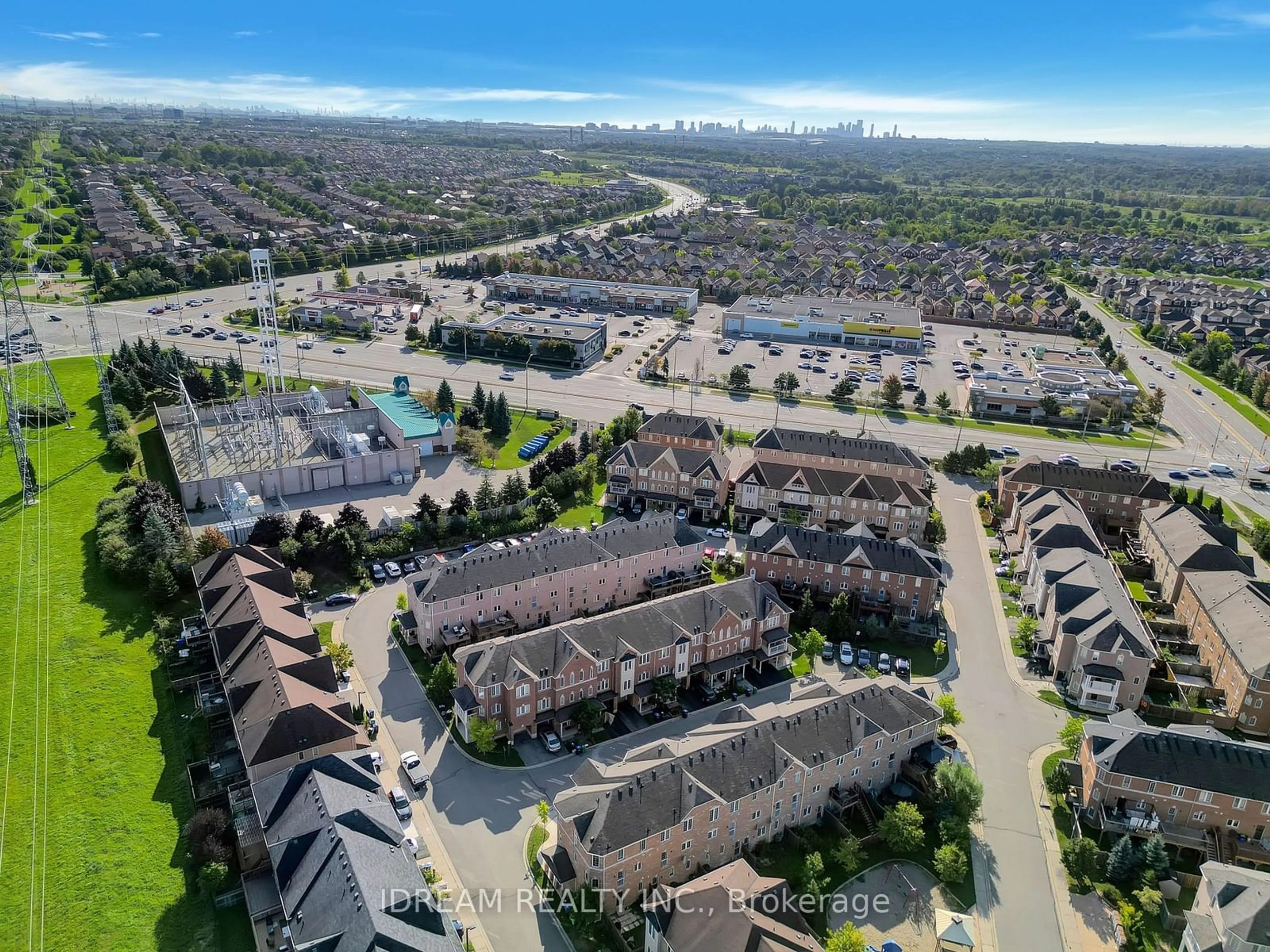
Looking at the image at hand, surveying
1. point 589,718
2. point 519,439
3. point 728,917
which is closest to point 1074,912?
point 728,917

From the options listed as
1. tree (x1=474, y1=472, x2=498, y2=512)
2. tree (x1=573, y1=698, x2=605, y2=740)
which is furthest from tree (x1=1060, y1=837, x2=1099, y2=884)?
tree (x1=474, y1=472, x2=498, y2=512)

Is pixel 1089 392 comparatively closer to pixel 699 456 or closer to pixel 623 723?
pixel 699 456

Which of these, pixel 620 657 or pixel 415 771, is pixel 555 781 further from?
pixel 620 657

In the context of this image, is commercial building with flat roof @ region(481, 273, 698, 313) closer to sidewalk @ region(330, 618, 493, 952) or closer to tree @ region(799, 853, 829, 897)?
sidewalk @ region(330, 618, 493, 952)

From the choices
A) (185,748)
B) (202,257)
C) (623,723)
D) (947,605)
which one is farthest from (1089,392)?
(202,257)

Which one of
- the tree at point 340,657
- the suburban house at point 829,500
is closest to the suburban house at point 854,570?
the suburban house at point 829,500
